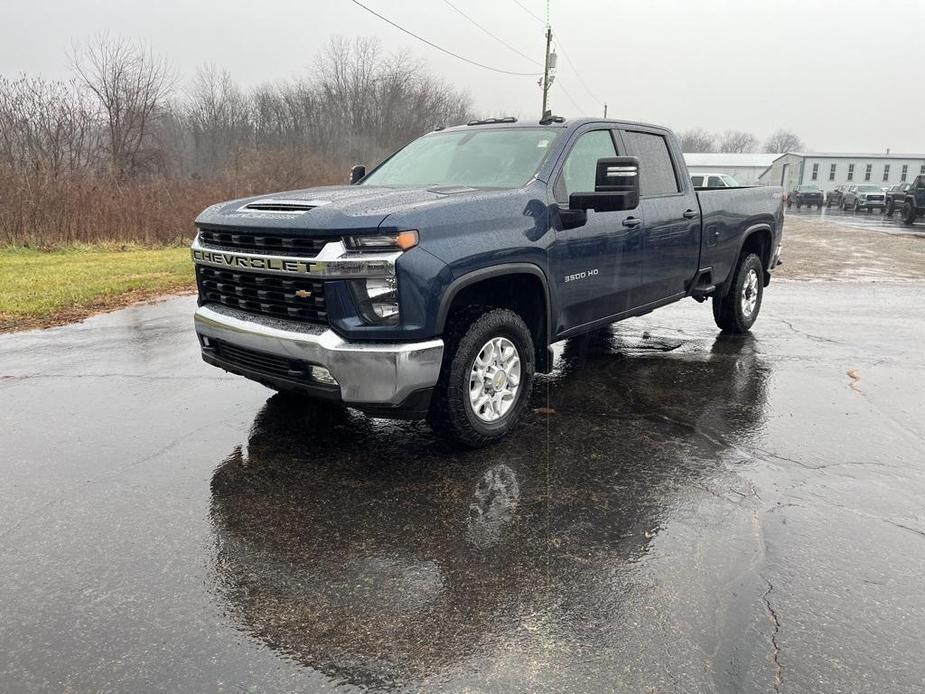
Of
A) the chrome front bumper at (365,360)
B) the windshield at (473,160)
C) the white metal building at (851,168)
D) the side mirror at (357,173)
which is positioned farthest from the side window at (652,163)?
the white metal building at (851,168)

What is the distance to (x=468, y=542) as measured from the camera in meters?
3.13

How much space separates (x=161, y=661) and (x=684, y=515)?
8.05 ft

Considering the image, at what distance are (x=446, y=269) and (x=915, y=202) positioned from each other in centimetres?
3078

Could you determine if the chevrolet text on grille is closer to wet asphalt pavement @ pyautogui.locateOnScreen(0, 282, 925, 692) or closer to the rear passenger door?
wet asphalt pavement @ pyautogui.locateOnScreen(0, 282, 925, 692)

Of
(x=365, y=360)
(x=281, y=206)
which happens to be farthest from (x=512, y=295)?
(x=281, y=206)

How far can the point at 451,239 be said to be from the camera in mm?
3645

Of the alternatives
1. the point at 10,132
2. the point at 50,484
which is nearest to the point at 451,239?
the point at 50,484

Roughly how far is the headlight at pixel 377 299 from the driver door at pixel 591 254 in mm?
1294

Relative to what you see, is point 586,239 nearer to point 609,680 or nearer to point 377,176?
point 377,176

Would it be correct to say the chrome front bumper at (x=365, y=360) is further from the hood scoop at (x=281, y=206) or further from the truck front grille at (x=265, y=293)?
the hood scoop at (x=281, y=206)

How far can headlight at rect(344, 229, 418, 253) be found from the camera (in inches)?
135

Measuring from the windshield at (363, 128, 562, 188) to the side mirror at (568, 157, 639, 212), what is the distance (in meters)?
0.44

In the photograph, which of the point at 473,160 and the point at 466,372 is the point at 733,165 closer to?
the point at 473,160

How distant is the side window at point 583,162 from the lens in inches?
177
